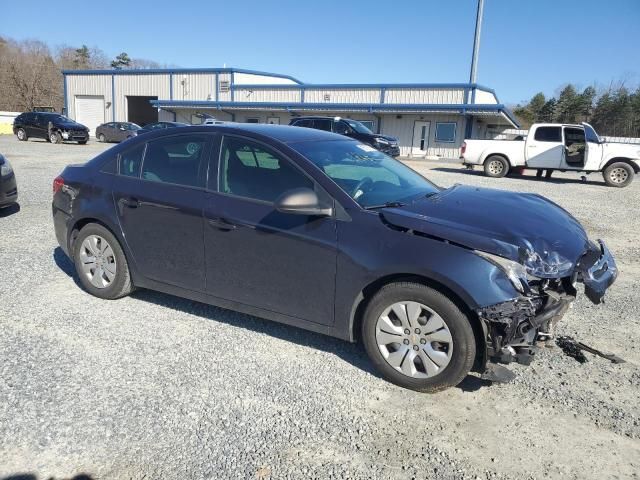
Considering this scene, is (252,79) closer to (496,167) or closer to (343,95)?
(343,95)

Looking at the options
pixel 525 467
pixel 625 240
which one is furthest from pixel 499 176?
pixel 525 467

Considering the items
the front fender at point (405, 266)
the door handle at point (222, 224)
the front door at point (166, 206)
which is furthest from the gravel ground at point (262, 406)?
the door handle at point (222, 224)

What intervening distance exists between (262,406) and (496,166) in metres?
17.0

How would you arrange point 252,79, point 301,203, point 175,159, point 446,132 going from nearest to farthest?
point 301,203, point 175,159, point 446,132, point 252,79

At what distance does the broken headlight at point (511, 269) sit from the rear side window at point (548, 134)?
1613cm

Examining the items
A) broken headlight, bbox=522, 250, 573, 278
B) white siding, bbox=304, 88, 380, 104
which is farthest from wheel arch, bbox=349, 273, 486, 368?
white siding, bbox=304, 88, 380, 104

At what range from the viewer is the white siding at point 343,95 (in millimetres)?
34125

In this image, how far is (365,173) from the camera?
399 cm

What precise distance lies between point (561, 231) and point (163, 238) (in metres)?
3.14

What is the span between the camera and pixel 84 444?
2695mm

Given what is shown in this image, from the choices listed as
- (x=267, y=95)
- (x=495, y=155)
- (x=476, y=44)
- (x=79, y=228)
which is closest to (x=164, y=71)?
(x=267, y=95)

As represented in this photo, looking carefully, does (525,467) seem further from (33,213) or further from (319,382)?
(33,213)

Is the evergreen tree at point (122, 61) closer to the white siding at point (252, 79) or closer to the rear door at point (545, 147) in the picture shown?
the white siding at point (252, 79)

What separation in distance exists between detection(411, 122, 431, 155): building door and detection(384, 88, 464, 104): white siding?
1604 millimetres
